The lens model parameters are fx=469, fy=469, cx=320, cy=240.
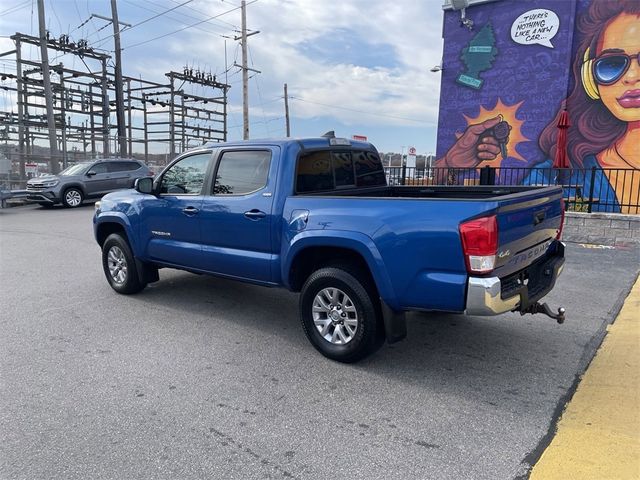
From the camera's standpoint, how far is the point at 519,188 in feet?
15.1

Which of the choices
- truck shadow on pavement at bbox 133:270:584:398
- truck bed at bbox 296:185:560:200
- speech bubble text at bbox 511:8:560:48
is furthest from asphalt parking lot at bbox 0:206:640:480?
speech bubble text at bbox 511:8:560:48

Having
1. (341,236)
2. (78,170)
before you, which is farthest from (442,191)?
(78,170)

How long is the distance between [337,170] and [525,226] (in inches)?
79.0

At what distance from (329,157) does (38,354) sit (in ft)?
10.7

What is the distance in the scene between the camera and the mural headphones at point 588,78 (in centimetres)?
1251

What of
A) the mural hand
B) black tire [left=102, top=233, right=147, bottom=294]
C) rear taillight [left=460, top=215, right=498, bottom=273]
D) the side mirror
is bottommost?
black tire [left=102, top=233, right=147, bottom=294]

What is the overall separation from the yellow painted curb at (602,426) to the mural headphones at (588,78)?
409 inches

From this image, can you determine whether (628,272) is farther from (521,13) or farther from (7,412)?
(521,13)

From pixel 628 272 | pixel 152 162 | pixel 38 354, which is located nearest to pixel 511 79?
pixel 628 272

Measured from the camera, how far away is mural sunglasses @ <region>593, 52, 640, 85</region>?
12.0 metres

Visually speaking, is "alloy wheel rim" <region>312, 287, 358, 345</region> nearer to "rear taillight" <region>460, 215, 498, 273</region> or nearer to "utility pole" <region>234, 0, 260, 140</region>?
"rear taillight" <region>460, 215, 498, 273</region>

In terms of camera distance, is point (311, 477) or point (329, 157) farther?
point (329, 157)

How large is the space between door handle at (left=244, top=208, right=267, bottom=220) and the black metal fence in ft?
23.5

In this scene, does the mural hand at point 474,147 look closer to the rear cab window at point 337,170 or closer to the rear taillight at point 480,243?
the rear cab window at point 337,170
